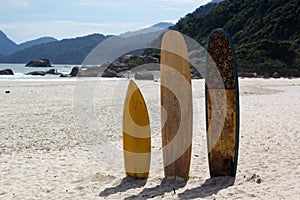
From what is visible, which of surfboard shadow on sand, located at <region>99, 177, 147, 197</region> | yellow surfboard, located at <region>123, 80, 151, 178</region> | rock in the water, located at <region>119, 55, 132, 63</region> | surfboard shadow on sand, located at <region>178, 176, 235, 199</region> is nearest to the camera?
surfboard shadow on sand, located at <region>178, 176, 235, 199</region>

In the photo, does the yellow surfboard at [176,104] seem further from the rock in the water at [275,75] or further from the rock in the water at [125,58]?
the rock in the water at [125,58]

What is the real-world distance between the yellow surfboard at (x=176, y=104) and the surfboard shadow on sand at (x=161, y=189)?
157mm

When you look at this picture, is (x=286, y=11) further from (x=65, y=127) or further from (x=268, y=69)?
(x=65, y=127)

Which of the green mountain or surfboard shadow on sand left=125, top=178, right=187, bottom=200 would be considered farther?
the green mountain

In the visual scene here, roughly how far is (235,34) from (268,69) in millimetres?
26581

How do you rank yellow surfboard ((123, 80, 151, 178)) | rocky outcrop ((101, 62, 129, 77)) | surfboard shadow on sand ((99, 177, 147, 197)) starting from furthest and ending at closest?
rocky outcrop ((101, 62, 129, 77))
yellow surfboard ((123, 80, 151, 178))
surfboard shadow on sand ((99, 177, 147, 197))

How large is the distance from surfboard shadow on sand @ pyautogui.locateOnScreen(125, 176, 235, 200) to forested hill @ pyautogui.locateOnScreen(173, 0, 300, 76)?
126 ft

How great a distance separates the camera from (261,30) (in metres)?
61.2

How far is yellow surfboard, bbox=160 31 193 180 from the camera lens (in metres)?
5.87

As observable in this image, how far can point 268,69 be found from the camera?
141 feet

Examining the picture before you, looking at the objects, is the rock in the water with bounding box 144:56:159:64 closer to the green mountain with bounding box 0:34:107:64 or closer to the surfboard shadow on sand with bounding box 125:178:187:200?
the surfboard shadow on sand with bounding box 125:178:187:200

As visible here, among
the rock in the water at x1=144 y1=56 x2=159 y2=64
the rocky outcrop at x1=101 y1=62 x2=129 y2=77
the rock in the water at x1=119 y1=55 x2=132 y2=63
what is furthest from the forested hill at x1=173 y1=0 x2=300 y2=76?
the rocky outcrop at x1=101 y1=62 x2=129 y2=77

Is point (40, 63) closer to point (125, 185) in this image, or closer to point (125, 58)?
point (125, 58)

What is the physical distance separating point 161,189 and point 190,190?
454 mm
